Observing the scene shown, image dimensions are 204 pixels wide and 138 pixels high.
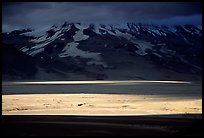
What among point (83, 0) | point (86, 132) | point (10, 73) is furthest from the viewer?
point (10, 73)

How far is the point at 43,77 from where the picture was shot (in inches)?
7323

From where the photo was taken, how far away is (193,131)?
496 inches

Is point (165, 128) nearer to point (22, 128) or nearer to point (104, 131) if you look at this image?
point (104, 131)

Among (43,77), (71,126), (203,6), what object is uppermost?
(203,6)

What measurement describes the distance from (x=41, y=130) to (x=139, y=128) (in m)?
3.99

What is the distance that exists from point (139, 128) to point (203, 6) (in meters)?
9.57

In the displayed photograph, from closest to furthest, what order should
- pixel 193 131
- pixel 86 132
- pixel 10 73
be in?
1. pixel 193 131
2. pixel 86 132
3. pixel 10 73

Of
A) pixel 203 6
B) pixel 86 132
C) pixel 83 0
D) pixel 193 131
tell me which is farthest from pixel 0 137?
pixel 86 132

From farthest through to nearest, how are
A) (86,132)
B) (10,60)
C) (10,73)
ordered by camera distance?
(10,60) → (10,73) → (86,132)

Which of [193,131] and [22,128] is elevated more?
[193,131]

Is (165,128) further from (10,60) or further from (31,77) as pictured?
(10,60)

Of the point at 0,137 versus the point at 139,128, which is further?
the point at 139,128

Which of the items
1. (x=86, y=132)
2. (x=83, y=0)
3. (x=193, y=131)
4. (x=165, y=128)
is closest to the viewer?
(x=83, y=0)

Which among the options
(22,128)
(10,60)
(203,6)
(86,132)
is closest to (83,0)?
(203,6)
